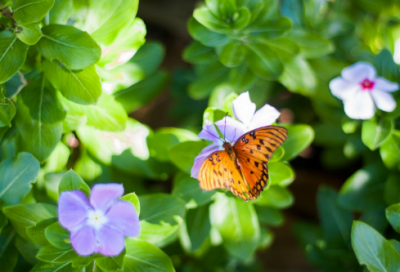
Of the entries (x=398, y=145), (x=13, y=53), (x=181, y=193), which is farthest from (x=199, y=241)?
(x=13, y=53)

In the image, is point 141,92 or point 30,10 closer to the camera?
point 30,10

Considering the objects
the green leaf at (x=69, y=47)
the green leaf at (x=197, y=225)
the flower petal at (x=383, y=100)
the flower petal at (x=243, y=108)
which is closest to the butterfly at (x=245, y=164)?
the flower petal at (x=243, y=108)

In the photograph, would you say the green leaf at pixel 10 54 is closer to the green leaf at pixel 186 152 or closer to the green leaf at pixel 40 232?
the green leaf at pixel 40 232

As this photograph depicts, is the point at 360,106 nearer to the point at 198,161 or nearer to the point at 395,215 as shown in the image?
the point at 395,215

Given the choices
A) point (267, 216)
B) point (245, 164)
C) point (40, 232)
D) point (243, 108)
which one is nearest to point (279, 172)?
point (245, 164)

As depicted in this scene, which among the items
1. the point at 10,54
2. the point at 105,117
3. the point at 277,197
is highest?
the point at 10,54

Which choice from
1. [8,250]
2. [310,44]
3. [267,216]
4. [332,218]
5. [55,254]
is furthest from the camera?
[332,218]

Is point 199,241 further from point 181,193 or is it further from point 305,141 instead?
point 305,141
